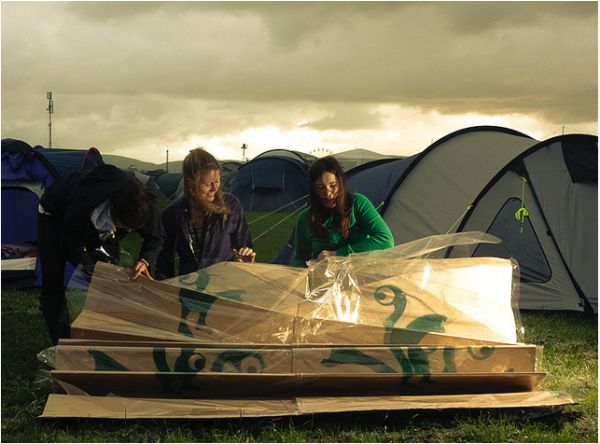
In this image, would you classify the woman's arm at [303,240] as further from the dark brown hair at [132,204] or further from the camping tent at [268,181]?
the camping tent at [268,181]

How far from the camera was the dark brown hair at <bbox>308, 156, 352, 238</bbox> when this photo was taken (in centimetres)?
474

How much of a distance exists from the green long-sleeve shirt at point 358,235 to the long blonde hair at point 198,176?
24.8 inches

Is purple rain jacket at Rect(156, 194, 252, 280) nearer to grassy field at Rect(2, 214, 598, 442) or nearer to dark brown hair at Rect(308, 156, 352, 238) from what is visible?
dark brown hair at Rect(308, 156, 352, 238)

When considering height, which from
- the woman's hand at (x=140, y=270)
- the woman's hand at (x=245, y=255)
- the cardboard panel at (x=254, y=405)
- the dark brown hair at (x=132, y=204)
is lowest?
the cardboard panel at (x=254, y=405)

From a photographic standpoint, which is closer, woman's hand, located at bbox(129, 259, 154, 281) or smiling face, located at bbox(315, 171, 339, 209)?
woman's hand, located at bbox(129, 259, 154, 281)

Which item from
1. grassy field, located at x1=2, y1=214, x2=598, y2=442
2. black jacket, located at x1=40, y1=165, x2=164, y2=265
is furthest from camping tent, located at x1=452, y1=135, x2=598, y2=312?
black jacket, located at x1=40, y1=165, x2=164, y2=265

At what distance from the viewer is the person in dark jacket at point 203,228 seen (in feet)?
15.0

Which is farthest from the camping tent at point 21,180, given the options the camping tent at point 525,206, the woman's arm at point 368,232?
the woman's arm at point 368,232

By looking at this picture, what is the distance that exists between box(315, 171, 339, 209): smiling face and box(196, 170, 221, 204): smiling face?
0.61 metres

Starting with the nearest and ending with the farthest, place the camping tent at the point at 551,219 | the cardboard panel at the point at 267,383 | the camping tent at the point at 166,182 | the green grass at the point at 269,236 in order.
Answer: the cardboard panel at the point at 267,383 < the camping tent at the point at 551,219 < the green grass at the point at 269,236 < the camping tent at the point at 166,182

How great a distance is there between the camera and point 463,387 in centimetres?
402

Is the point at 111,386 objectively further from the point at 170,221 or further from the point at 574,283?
the point at 574,283

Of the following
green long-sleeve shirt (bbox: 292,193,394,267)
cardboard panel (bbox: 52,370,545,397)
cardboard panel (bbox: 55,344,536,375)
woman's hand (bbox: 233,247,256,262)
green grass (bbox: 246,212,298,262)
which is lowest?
cardboard panel (bbox: 52,370,545,397)

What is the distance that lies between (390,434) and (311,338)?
61 centimetres
